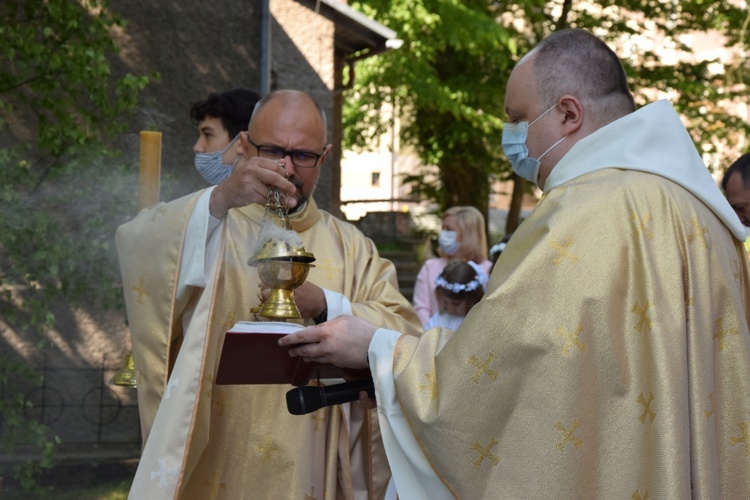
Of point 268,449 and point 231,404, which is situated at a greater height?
point 231,404

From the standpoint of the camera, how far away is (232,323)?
3406mm

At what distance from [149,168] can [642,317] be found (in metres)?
1.99

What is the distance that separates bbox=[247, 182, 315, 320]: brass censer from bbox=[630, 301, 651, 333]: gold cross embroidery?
0.96 meters

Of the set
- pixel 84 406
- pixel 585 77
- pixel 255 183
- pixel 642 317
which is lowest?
pixel 84 406

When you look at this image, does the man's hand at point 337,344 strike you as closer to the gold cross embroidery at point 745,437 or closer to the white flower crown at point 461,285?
the gold cross embroidery at point 745,437

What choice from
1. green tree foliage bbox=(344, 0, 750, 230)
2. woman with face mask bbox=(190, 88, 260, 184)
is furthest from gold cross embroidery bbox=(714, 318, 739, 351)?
green tree foliage bbox=(344, 0, 750, 230)

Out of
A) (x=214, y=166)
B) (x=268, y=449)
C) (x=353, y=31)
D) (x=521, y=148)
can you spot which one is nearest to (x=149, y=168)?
(x=214, y=166)

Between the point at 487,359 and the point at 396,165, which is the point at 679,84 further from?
the point at 396,165

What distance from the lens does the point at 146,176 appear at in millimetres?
3637

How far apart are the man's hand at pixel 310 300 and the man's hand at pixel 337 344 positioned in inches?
19.2

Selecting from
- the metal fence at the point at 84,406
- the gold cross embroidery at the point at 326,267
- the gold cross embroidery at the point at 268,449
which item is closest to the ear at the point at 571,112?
the gold cross embroidery at the point at 326,267

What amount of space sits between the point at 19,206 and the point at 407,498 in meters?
3.37

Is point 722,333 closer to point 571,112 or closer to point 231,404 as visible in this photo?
point 571,112

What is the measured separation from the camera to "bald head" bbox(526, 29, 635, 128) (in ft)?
8.68
